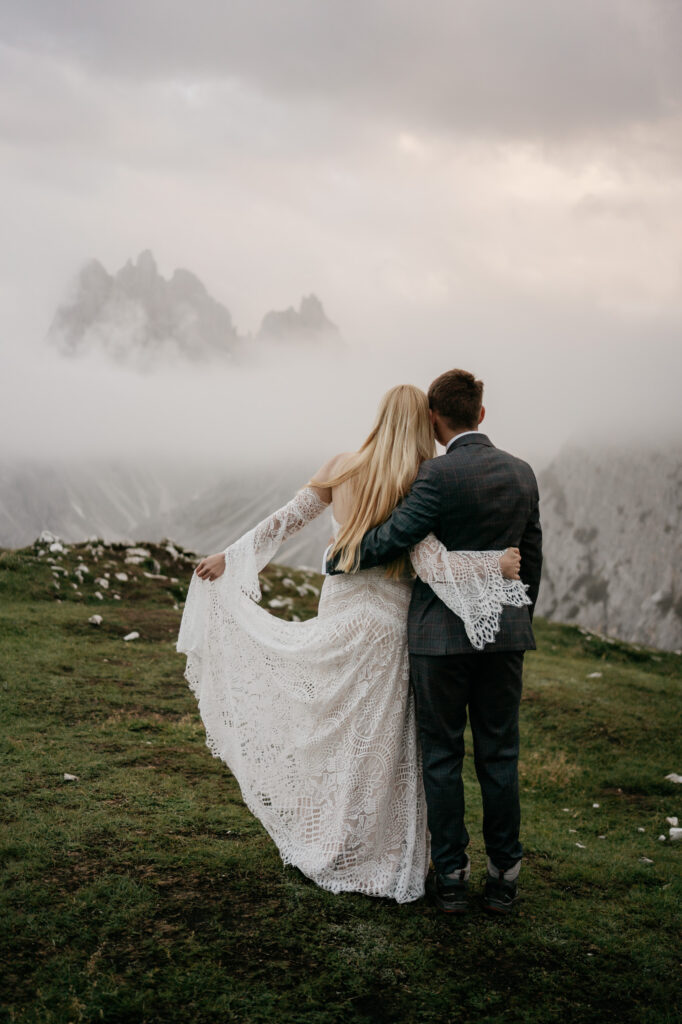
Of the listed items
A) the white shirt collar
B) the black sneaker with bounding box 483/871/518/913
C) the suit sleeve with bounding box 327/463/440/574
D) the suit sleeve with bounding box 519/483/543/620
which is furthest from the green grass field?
the white shirt collar

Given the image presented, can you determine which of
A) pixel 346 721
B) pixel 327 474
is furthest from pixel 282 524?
pixel 346 721

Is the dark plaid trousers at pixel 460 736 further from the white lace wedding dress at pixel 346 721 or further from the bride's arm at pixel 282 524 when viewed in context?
the bride's arm at pixel 282 524

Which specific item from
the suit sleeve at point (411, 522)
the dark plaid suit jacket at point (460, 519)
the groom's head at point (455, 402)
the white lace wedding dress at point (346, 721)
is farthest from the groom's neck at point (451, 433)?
the white lace wedding dress at point (346, 721)

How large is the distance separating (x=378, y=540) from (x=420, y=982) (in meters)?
2.79

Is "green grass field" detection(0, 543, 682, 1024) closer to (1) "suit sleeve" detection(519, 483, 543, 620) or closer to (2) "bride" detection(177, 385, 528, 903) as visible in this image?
(2) "bride" detection(177, 385, 528, 903)

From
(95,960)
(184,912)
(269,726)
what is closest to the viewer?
(95,960)

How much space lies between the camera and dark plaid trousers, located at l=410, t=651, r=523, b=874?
554cm

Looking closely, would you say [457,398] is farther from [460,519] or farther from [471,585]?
[471,585]

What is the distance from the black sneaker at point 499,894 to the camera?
221 inches

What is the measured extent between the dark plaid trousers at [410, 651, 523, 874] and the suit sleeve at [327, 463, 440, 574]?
0.83m

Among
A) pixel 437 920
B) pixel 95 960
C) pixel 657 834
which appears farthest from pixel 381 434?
pixel 657 834

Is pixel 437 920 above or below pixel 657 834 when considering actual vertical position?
above

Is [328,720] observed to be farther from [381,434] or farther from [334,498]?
[381,434]

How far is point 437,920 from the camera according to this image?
540 cm
